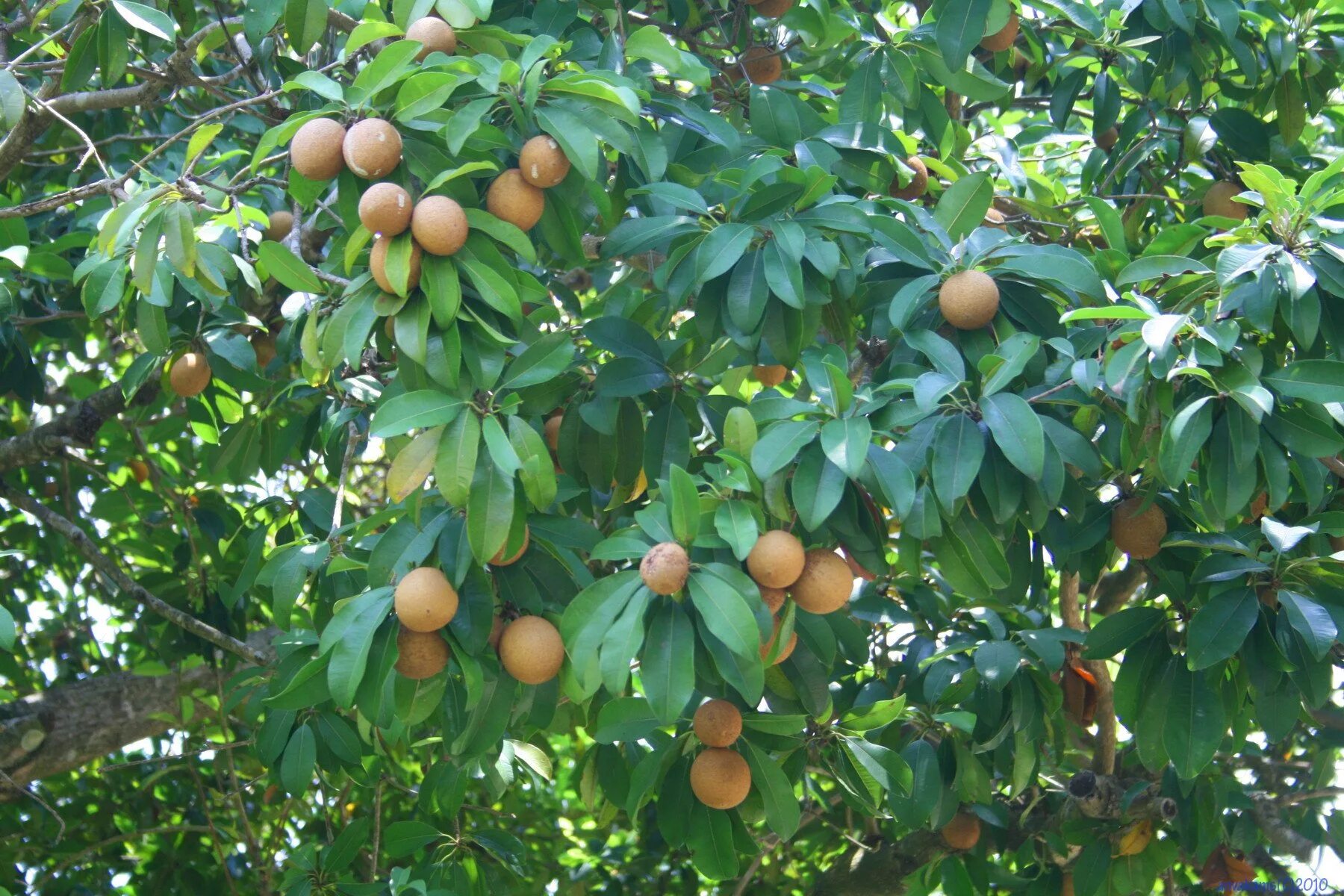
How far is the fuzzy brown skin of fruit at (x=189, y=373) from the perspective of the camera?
2.54 m

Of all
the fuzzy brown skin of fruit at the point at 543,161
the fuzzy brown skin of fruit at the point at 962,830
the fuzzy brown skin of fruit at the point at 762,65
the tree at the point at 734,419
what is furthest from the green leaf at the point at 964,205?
the fuzzy brown skin of fruit at the point at 962,830

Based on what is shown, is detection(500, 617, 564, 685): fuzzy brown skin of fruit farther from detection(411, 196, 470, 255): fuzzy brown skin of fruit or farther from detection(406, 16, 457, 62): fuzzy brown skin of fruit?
detection(406, 16, 457, 62): fuzzy brown skin of fruit

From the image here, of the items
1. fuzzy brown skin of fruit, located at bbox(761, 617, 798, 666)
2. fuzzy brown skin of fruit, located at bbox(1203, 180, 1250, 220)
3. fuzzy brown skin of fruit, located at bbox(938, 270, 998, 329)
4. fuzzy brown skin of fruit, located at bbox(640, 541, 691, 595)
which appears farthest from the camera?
fuzzy brown skin of fruit, located at bbox(1203, 180, 1250, 220)

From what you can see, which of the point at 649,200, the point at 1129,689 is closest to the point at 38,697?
the point at 649,200

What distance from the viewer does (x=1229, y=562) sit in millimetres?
1882

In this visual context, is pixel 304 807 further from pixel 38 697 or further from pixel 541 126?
pixel 541 126

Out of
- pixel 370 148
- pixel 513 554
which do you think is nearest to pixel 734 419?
pixel 513 554

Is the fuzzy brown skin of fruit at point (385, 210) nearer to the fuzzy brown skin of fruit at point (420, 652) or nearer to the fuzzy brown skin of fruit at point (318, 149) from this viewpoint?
the fuzzy brown skin of fruit at point (318, 149)

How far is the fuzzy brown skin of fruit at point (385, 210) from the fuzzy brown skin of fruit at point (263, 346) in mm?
1207

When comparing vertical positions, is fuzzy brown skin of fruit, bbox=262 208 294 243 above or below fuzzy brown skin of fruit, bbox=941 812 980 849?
above

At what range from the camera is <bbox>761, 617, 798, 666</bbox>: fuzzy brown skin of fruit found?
1.63 meters

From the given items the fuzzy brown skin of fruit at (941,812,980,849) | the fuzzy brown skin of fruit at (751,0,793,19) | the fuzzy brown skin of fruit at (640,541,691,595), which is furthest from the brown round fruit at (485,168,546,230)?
the fuzzy brown skin of fruit at (941,812,980,849)

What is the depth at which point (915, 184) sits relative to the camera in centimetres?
237

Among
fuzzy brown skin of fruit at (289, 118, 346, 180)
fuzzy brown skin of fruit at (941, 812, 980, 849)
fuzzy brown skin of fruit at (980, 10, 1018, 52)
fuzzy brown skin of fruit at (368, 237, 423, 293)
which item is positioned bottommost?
fuzzy brown skin of fruit at (941, 812, 980, 849)
